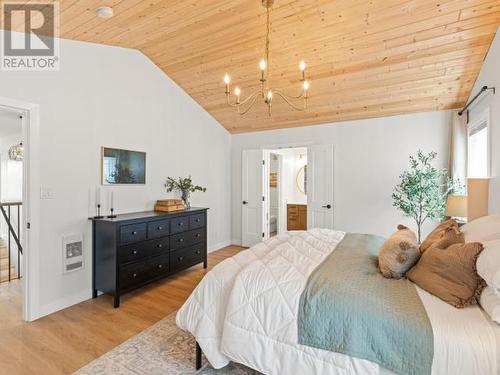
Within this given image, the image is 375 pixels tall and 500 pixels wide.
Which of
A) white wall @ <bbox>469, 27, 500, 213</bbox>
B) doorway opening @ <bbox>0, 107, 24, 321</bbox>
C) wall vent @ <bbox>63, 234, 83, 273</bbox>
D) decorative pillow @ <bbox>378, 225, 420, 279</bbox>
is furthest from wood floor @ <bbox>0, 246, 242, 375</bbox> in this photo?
white wall @ <bbox>469, 27, 500, 213</bbox>

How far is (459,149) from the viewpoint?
3648 millimetres

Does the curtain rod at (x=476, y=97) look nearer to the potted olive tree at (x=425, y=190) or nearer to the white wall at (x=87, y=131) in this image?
the potted olive tree at (x=425, y=190)

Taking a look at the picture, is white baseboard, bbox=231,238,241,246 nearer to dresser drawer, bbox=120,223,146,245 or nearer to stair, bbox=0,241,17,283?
dresser drawer, bbox=120,223,146,245

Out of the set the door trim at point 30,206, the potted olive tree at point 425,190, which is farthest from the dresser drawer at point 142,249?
the potted olive tree at point 425,190

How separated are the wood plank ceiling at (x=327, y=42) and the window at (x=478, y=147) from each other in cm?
53

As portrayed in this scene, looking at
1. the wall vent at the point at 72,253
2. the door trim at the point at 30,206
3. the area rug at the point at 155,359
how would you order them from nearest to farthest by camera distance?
the area rug at the point at 155,359
the door trim at the point at 30,206
the wall vent at the point at 72,253

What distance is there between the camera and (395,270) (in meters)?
1.75

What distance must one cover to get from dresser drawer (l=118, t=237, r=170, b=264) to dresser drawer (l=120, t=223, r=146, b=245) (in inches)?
2.6

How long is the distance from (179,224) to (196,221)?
0.37m

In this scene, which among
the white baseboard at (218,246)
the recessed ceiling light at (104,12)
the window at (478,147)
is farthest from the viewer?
the white baseboard at (218,246)

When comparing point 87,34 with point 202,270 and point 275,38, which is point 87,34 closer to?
point 275,38

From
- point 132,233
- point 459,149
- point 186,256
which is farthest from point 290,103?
point 132,233

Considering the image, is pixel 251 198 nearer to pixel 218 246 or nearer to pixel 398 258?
pixel 218 246

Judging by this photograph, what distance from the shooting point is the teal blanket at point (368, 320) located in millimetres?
1269
